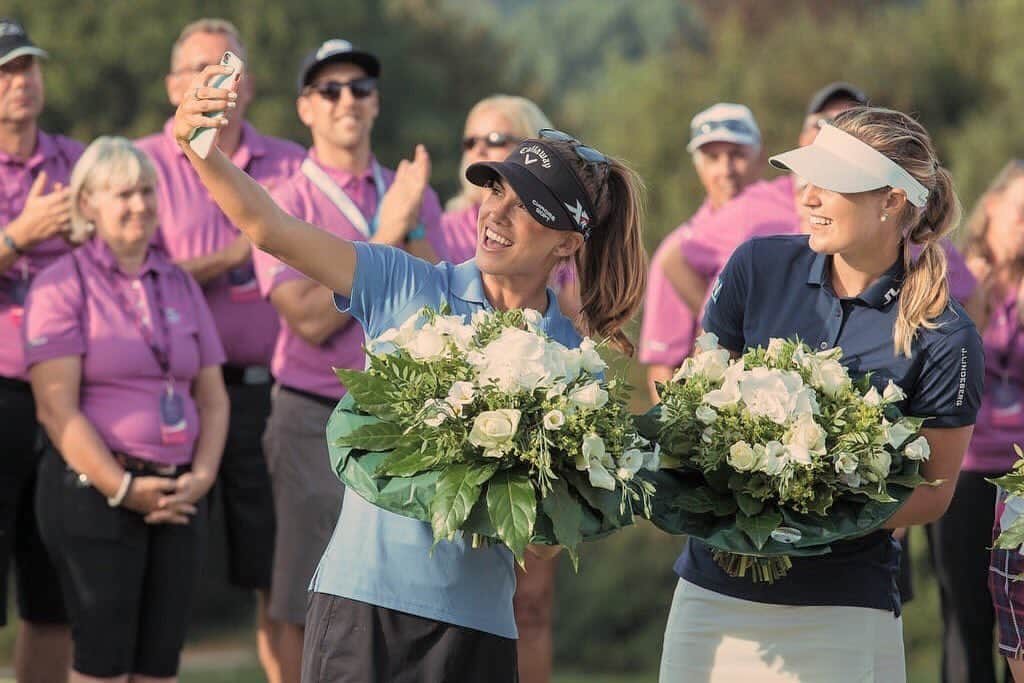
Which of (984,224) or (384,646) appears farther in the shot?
(984,224)

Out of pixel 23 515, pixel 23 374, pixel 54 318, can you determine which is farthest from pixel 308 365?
pixel 23 515

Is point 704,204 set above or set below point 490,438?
above

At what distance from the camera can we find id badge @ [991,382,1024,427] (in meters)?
7.08

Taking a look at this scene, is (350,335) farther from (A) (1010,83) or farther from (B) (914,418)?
(A) (1010,83)

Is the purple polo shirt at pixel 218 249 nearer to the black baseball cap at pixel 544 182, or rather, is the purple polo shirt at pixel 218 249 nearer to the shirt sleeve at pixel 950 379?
the black baseball cap at pixel 544 182

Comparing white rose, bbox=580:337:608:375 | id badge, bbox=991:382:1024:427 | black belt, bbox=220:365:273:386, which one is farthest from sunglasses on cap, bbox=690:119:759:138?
white rose, bbox=580:337:608:375

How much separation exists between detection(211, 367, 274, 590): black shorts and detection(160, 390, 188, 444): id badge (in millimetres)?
860

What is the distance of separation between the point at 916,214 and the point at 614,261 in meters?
0.89

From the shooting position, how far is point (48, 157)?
22.1 ft

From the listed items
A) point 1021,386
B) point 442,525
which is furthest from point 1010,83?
point 442,525

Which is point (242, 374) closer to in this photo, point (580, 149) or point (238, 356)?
point (238, 356)

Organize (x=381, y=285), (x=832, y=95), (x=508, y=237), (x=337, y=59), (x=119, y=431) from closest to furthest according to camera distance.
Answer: (x=381, y=285)
(x=508, y=237)
(x=119, y=431)
(x=337, y=59)
(x=832, y=95)

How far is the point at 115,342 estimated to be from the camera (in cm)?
601

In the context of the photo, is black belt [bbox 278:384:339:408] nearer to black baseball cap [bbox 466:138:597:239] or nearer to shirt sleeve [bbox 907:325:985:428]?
black baseball cap [bbox 466:138:597:239]
